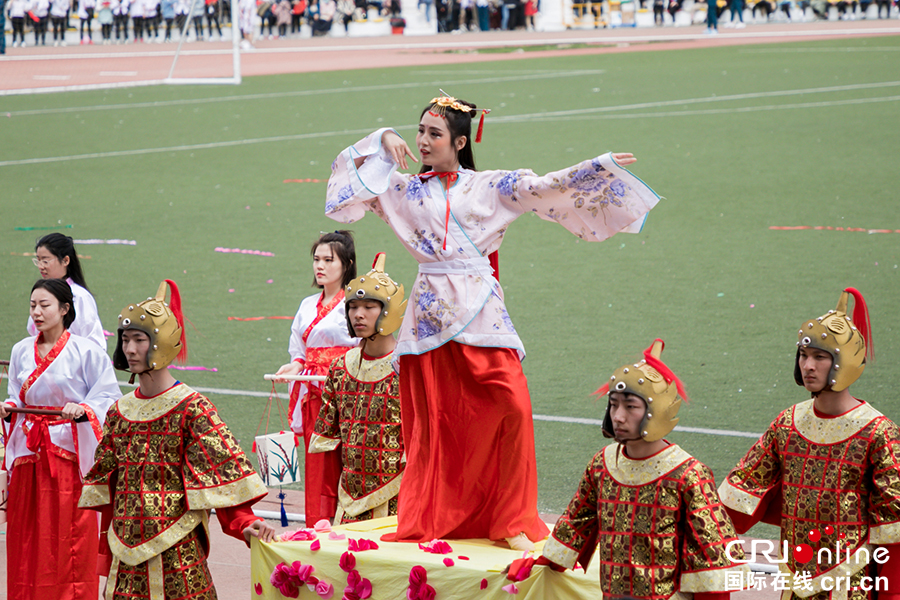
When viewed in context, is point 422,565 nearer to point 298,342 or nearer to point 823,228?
point 298,342

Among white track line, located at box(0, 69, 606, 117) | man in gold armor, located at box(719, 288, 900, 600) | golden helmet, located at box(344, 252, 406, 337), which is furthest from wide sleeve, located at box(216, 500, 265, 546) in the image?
white track line, located at box(0, 69, 606, 117)

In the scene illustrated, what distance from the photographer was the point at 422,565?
14.0ft

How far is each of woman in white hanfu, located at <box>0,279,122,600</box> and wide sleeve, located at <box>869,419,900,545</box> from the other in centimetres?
300

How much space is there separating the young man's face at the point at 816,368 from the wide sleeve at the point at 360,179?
159cm

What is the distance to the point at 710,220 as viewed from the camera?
13.5m

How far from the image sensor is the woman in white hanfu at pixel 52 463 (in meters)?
5.08

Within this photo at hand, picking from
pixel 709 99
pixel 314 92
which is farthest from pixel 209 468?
pixel 314 92

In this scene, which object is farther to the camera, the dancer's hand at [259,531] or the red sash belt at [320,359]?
the red sash belt at [320,359]

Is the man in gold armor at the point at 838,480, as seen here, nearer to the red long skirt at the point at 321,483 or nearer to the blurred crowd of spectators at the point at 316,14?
the red long skirt at the point at 321,483

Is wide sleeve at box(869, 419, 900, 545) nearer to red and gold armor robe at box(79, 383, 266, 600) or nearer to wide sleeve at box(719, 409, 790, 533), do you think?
wide sleeve at box(719, 409, 790, 533)

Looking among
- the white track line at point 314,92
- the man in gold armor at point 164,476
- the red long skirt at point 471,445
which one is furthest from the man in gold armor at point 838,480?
the white track line at point 314,92

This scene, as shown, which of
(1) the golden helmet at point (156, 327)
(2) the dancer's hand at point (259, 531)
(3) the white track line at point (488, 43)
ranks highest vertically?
(3) the white track line at point (488, 43)

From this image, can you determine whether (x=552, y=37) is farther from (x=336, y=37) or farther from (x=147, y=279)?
(x=147, y=279)

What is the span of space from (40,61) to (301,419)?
31.4 m
